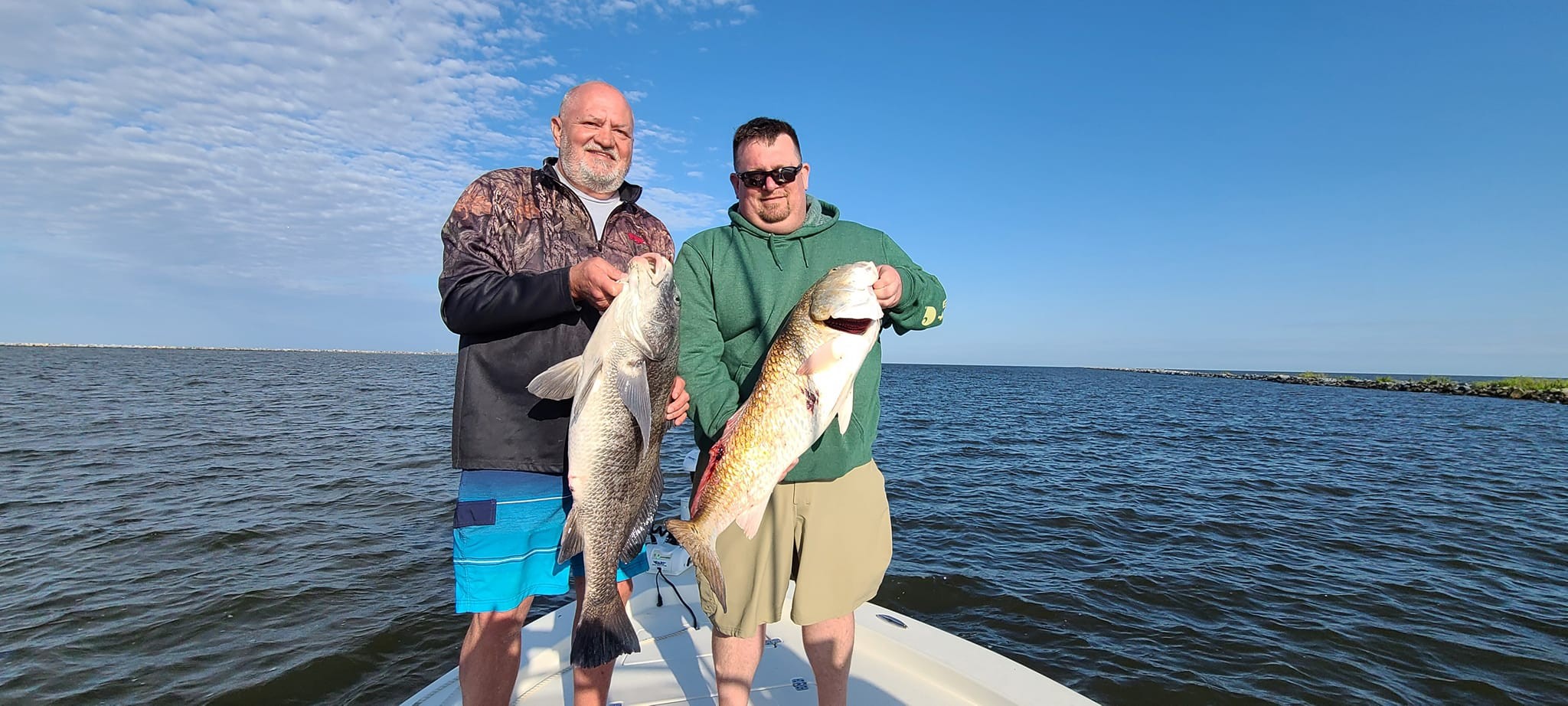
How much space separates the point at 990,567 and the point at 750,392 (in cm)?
792

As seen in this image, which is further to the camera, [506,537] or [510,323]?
Result: [506,537]

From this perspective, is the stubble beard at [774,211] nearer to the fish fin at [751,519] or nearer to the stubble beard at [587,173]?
the stubble beard at [587,173]

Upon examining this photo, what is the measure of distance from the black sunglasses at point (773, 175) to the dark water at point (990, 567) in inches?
246

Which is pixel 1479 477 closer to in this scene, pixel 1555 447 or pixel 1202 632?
pixel 1555 447

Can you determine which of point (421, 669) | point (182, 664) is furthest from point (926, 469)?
point (182, 664)

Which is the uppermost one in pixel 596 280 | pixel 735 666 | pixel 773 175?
pixel 773 175

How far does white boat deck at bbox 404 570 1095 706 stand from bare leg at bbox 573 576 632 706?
2.34 ft

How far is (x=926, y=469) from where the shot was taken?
17031 mm

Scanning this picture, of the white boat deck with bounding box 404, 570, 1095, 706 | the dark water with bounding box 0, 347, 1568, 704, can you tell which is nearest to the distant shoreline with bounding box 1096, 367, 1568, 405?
the dark water with bounding box 0, 347, 1568, 704

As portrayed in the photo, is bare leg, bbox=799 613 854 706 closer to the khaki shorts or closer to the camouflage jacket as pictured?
the khaki shorts

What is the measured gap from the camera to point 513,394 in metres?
2.98

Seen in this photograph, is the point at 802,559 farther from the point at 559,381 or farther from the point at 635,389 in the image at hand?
the point at 559,381

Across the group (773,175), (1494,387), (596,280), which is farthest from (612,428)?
(1494,387)

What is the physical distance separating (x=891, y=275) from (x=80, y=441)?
991 inches
